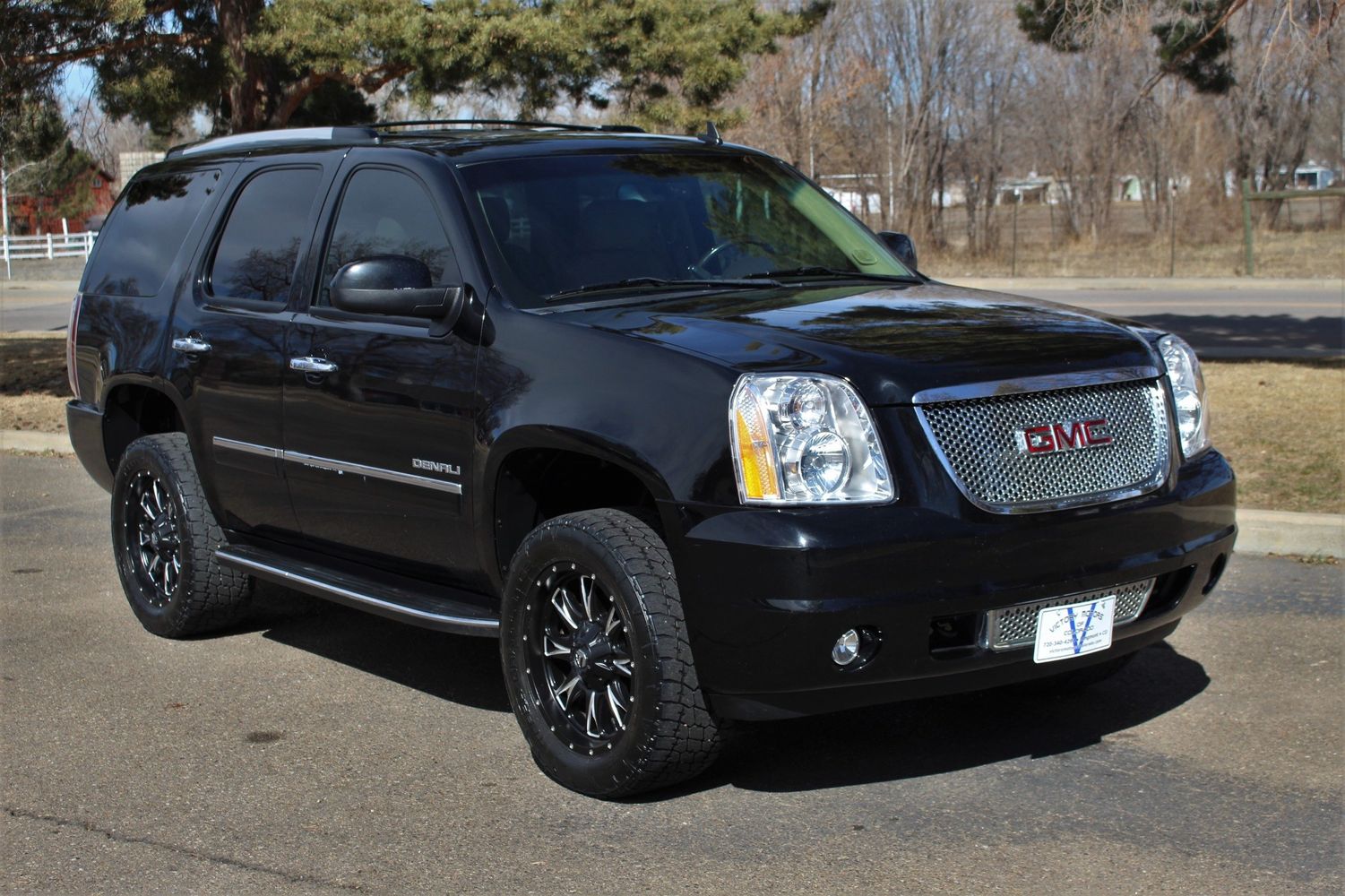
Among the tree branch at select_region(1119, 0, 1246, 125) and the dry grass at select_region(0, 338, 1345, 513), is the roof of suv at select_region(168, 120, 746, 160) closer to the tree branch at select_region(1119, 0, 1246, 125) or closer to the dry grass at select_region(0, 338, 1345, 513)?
the dry grass at select_region(0, 338, 1345, 513)

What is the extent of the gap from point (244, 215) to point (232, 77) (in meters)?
10.6

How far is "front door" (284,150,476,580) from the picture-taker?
4.97 meters

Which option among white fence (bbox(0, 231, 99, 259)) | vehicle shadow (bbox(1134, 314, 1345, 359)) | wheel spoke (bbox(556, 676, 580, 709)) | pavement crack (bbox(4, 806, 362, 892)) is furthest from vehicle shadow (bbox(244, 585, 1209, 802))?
white fence (bbox(0, 231, 99, 259))

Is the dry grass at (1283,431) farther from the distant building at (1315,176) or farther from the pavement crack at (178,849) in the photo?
the distant building at (1315,176)

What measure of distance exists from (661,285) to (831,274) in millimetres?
754

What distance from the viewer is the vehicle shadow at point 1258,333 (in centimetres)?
1530

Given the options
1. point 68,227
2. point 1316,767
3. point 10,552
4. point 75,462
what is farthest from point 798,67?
point 68,227

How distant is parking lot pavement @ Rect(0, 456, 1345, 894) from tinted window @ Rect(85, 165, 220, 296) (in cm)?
154

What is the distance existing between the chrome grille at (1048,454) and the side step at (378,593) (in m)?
1.56

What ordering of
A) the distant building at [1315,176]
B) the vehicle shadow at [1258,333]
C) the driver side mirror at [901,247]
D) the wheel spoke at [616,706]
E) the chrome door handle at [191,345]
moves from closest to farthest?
the wheel spoke at [616,706], the chrome door handle at [191,345], the driver side mirror at [901,247], the vehicle shadow at [1258,333], the distant building at [1315,176]

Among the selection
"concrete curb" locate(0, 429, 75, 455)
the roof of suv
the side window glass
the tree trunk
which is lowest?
"concrete curb" locate(0, 429, 75, 455)

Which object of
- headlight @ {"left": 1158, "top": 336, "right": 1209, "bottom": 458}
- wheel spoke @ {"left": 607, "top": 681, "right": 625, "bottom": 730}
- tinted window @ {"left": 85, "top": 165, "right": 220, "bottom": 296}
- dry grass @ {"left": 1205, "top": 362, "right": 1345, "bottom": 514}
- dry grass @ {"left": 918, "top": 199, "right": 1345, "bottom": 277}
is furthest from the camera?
dry grass @ {"left": 918, "top": 199, "right": 1345, "bottom": 277}

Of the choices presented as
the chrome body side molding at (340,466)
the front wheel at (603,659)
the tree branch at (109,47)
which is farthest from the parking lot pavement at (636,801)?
the tree branch at (109,47)

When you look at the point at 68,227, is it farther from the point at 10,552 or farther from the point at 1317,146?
the point at 10,552
